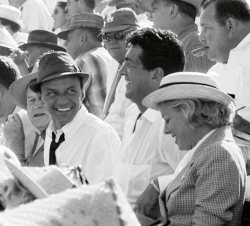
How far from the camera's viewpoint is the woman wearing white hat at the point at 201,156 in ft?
12.2

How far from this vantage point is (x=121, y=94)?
659 cm

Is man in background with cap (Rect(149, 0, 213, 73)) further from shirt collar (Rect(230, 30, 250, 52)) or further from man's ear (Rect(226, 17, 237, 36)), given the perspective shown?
shirt collar (Rect(230, 30, 250, 52))

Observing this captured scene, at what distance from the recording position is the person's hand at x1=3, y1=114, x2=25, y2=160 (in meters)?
6.17

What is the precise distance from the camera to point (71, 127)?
5371mm

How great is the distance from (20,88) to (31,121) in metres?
0.32

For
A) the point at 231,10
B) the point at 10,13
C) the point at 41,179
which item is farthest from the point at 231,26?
the point at 10,13

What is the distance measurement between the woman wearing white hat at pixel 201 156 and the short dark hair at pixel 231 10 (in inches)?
49.6

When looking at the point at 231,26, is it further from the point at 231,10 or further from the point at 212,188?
the point at 212,188

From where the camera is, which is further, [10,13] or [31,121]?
[10,13]

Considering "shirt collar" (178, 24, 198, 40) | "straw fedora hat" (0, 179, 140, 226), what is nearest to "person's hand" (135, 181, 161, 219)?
"shirt collar" (178, 24, 198, 40)

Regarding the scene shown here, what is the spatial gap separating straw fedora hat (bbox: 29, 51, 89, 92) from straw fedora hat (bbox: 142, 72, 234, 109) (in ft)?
4.19

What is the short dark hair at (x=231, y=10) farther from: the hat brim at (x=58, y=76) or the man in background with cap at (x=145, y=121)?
the hat brim at (x=58, y=76)

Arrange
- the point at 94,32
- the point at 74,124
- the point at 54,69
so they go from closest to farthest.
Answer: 1. the point at 74,124
2. the point at 54,69
3. the point at 94,32

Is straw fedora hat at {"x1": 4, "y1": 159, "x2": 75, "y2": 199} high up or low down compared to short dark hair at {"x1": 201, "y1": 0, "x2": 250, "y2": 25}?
down
